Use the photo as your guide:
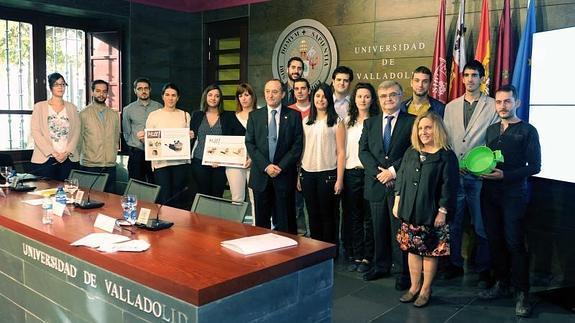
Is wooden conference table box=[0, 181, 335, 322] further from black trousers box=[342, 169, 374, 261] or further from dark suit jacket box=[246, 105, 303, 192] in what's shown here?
black trousers box=[342, 169, 374, 261]

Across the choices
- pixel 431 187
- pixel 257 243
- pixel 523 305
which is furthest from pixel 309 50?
pixel 257 243

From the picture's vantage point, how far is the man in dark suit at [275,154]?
3.89 meters

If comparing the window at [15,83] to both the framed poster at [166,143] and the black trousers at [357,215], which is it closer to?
the framed poster at [166,143]

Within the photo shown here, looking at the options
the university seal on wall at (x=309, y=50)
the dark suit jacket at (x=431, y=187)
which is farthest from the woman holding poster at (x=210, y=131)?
the dark suit jacket at (x=431, y=187)

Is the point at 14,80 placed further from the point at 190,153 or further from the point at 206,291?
the point at 206,291

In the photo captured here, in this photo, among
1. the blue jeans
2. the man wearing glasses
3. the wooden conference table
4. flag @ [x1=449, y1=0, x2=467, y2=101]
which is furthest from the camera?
the man wearing glasses

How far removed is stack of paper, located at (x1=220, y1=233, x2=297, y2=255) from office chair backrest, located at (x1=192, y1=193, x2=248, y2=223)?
436mm

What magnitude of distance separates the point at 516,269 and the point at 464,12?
2209mm

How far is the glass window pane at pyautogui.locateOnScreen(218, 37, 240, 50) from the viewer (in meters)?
6.36

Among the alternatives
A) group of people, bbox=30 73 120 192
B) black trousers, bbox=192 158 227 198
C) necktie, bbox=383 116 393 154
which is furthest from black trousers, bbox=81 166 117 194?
necktie, bbox=383 116 393 154

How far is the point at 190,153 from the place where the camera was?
4.50 metres

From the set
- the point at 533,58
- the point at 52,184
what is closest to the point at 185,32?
the point at 52,184

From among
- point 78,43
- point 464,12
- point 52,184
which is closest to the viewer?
point 52,184

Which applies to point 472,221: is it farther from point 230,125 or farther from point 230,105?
point 230,105
